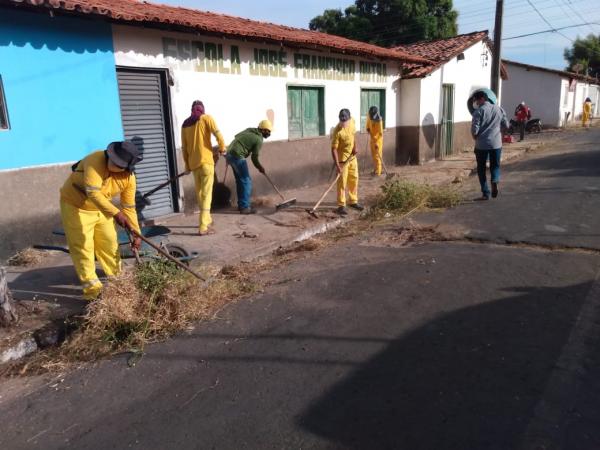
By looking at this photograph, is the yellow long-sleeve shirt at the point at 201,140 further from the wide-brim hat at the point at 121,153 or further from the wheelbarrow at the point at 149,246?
the wide-brim hat at the point at 121,153

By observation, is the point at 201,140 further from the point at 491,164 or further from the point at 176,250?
the point at 491,164

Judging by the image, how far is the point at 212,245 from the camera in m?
6.27

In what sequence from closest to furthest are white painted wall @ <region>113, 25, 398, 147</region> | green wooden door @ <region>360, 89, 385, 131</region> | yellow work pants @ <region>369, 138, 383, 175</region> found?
white painted wall @ <region>113, 25, 398, 147</region>
yellow work pants @ <region>369, 138, 383, 175</region>
green wooden door @ <region>360, 89, 385, 131</region>

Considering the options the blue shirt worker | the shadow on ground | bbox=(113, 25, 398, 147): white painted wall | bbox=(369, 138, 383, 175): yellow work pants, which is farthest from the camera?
bbox=(369, 138, 383, 175): yellow work pants

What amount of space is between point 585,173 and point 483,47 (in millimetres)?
8469

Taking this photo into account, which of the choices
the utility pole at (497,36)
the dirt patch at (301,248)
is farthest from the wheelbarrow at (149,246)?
the utility pole at (497,36)

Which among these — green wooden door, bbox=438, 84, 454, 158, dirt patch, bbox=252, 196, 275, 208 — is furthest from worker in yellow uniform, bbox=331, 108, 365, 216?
green wooden door, bbox=438, 84, 454, 158

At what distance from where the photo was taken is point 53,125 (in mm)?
6055

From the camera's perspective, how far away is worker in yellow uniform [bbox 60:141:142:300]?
3.98 metres

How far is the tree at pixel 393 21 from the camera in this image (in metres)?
26.8

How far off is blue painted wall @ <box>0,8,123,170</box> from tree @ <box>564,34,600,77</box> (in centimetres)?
4942

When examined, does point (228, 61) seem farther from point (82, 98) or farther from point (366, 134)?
point (366, 134)

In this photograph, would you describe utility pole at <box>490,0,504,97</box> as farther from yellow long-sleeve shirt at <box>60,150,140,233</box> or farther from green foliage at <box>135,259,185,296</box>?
green foliage at <box>135,259,185,296</box>

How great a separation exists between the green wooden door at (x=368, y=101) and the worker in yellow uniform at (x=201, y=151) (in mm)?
6472
